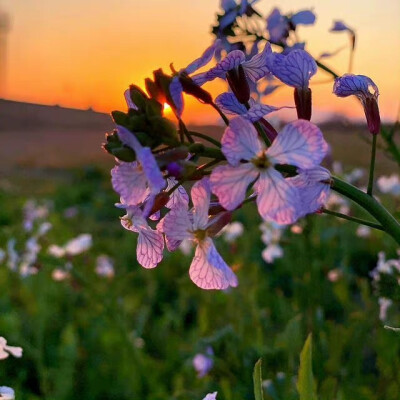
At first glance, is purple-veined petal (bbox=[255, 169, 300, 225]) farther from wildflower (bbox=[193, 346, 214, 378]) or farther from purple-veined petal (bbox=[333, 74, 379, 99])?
wildflower (bbox=[193, 346, 214, 378])

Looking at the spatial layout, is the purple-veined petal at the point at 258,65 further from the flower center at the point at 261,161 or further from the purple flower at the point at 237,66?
the flower center at the point at 261,161

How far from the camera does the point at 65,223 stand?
13.9 ft

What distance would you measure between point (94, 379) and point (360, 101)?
137 centimetres

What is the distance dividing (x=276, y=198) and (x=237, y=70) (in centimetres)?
16

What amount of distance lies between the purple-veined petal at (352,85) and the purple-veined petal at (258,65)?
0.07 m

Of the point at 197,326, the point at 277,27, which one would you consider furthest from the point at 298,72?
the point at 197,326

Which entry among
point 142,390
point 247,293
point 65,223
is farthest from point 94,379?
point 65,223

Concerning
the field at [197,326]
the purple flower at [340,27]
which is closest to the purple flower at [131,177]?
the field at [197,326]

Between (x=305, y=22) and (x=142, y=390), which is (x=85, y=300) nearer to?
(x=142, y=390)

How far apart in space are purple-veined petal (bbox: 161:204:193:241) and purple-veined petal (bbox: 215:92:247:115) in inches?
3.9

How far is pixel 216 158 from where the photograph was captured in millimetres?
561

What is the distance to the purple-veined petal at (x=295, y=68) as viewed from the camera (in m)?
0.60

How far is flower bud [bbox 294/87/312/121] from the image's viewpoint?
626 millimetres

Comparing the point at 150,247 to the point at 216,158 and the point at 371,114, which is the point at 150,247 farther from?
the point at 371,114
